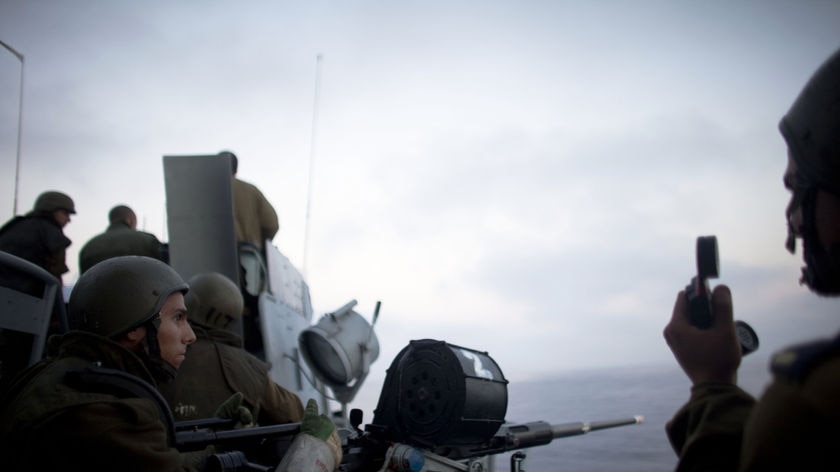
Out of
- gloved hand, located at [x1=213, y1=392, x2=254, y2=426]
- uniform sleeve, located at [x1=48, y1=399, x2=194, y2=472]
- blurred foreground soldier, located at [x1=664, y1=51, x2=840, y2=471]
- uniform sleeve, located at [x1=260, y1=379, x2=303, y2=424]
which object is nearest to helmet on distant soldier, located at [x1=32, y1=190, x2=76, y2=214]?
uniform sleeve, located at [x1=260, y1=379, x2=303, y2=424]

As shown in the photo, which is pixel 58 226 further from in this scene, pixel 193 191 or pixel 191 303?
pixel 191 303

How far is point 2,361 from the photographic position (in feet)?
10.1

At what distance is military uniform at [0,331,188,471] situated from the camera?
192 centimetres

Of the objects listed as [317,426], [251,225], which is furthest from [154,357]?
[251,225]

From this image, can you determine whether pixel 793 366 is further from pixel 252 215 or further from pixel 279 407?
pixel 252 215

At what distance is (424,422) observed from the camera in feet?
10.4

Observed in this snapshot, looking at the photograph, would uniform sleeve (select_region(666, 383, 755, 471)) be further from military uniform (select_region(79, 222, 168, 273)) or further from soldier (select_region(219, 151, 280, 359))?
soldier (select_region(219, 151, 280, 359))

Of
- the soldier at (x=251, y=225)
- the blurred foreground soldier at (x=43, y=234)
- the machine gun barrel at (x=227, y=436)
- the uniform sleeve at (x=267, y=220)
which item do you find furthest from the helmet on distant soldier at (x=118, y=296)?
the uniform sleeve at (x=267, y=220)

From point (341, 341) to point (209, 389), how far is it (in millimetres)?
1885

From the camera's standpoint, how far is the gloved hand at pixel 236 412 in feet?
10.8

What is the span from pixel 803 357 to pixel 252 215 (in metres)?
6.32

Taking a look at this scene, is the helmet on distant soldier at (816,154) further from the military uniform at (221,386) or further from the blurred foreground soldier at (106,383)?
the military uniform at (221,386)

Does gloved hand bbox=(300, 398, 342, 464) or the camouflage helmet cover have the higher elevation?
the camouflage helmet cover

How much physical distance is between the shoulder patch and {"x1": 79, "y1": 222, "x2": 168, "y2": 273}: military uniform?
549 cm
